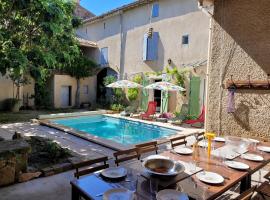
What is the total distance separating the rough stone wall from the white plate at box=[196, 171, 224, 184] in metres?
3.90

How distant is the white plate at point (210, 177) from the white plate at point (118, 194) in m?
1.07

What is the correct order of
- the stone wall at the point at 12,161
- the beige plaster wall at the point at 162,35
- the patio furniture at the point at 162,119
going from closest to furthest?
the stone wall at the point at 12,161 → the patio furniture at the point at 162,119 → the beige plaster wall at the point at 162,35

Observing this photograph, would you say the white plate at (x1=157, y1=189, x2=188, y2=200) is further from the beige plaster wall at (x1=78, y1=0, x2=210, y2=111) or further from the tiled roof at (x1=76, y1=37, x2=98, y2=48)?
the tiled roof at (x1=76, y1=37, x2=98, y2=48)

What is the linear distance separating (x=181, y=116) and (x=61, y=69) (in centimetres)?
1112

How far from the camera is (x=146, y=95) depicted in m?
17.6

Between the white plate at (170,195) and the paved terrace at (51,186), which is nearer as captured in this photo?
the white plate at (170,195)

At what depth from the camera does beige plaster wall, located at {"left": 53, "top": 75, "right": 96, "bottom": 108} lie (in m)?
18.9

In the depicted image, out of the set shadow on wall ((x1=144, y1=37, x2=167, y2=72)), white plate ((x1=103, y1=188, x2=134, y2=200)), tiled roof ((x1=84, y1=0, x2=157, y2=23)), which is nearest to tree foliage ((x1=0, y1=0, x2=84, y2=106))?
white plate ((x1=103, y1=188, x2=134, y2=200))

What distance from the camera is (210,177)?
3299 millimetres

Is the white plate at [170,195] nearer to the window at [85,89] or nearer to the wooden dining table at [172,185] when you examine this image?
the wooden dining table at [172,185]

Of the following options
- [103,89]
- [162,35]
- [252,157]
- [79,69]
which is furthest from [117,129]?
[252,157]

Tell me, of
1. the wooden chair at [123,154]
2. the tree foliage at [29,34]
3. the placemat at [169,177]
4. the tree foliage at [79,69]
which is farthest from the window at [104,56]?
the placemat at [169,177]

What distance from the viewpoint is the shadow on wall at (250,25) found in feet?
20.7

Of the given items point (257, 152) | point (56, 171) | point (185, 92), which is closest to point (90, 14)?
point (185, 92)
